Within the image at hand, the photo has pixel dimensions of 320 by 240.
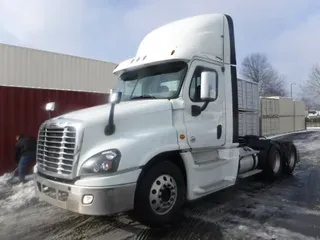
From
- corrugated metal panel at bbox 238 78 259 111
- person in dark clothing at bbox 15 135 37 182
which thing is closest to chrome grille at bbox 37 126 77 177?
person in dark clothing at bbox 15 135 37 182

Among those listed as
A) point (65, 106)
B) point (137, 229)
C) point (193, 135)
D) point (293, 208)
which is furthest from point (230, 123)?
point (65, 106)

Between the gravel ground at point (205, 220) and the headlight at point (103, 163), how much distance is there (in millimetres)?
1102

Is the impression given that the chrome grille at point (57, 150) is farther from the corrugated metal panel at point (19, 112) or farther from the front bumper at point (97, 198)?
the corrugated metal panel at point (19, 112)

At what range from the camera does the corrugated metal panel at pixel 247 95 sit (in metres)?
7.45

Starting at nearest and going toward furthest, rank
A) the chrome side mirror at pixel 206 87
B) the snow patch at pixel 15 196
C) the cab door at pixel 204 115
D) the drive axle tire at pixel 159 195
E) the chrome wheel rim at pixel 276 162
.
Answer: the drive axle tire at pixel 159 195 < the chrome side mirror at pixel 206 87 < the cab door at pixel 204 115 < the snow patch at pixel 15 196 < the chrome wheel rim at pixel 276 162

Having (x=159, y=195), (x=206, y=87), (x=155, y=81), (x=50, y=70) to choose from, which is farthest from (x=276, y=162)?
(x=50, y=70)

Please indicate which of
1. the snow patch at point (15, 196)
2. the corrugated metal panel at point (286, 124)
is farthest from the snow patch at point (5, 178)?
the corrugated metal panel at point (286, 124)

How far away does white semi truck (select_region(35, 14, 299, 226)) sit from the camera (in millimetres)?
3977

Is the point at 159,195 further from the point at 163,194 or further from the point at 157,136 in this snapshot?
the point at 157,136

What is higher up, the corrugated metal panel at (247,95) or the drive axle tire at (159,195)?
the corrugated metal panel at (247,95)

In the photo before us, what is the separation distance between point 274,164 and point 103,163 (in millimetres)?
5438

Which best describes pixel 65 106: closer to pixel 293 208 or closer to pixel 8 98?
pixel 8 98

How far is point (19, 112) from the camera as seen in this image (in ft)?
29.1

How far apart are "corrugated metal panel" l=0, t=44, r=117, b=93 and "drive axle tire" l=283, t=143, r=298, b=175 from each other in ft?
40.6
